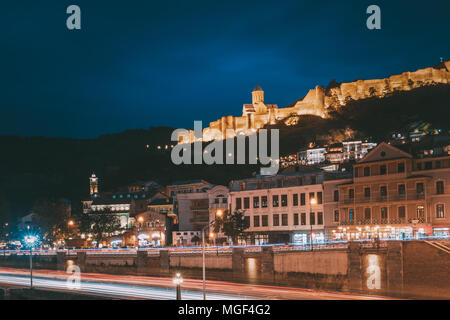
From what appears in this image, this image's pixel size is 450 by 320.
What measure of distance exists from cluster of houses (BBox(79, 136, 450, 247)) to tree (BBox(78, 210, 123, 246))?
3337mm

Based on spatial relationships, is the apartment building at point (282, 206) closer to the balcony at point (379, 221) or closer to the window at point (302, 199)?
the window at point (302, 199)

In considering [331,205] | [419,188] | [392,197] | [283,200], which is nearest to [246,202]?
[283,200]

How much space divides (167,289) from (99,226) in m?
53.5

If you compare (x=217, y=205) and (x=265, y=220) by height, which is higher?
(x=217, y=205)

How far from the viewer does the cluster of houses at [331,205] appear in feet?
198

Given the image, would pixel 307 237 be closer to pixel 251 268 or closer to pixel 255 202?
pixel 255 202

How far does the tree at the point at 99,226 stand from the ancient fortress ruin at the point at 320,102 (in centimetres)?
8376

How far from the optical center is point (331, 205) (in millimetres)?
69188

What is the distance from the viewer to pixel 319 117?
185125mm

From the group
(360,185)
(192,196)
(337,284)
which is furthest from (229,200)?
(337,284)

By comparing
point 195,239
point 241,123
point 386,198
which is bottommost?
point 195,239

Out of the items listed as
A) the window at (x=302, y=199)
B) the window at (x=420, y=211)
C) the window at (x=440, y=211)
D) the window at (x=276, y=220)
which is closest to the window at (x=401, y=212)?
the window at (x=420, y=211)

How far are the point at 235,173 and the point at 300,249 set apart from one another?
92.2 meters
